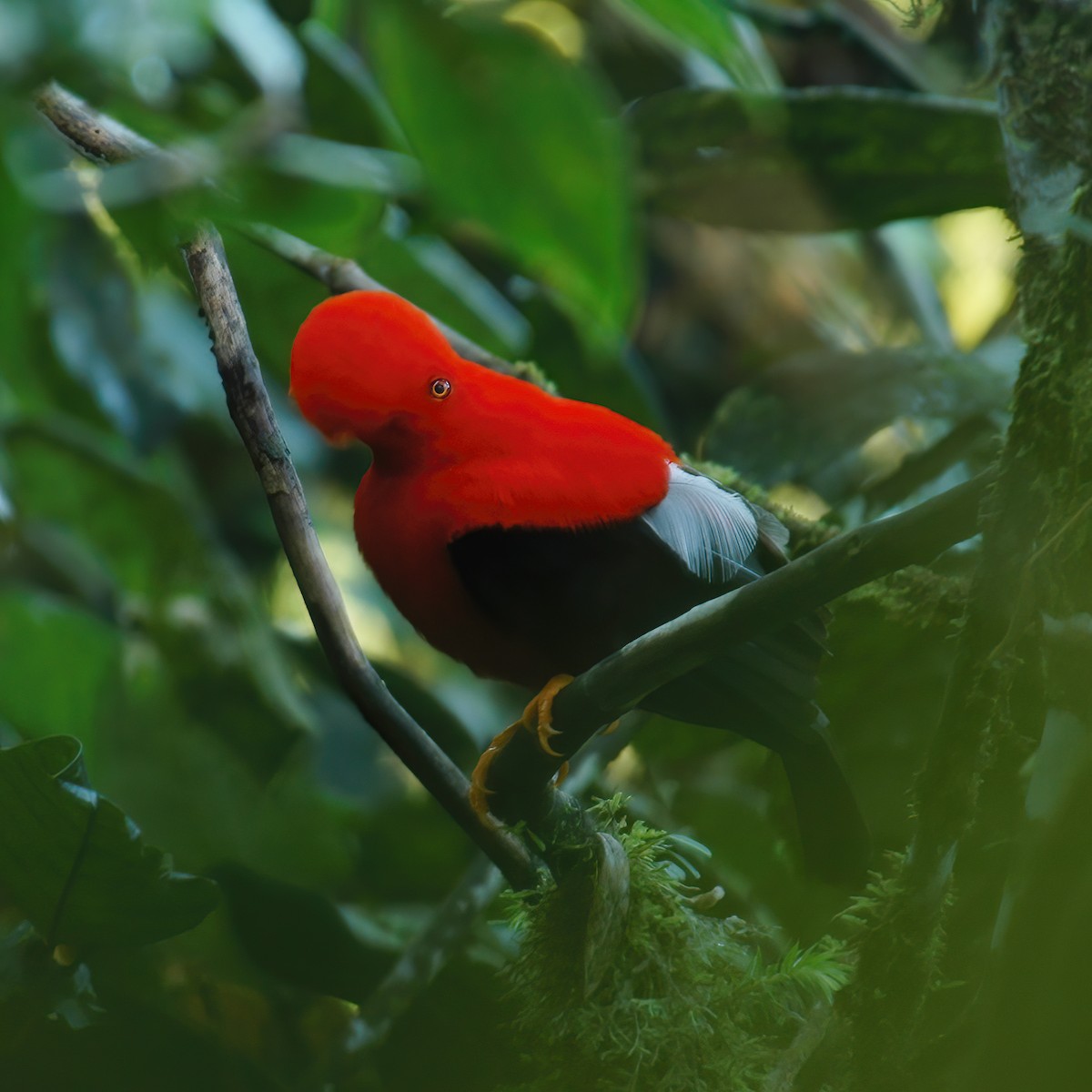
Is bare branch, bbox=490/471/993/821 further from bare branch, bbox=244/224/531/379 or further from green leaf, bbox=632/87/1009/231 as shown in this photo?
green leaf, bbox=632/87/1009/231

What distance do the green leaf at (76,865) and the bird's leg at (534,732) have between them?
22 cm

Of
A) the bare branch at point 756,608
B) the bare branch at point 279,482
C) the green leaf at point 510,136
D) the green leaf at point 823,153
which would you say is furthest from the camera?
the green leaf at point 823,153

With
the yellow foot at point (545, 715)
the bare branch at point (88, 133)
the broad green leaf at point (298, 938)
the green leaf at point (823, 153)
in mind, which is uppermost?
the green leaf at point (823, 153)

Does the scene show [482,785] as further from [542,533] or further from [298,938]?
[298,938]

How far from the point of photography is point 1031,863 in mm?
715

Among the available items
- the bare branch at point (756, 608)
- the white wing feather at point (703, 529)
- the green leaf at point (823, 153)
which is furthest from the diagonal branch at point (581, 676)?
the green leaf at point (823, 153)

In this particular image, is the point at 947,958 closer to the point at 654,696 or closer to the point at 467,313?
the point at 654,696

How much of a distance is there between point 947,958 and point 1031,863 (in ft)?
0.41

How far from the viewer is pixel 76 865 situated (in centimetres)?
92

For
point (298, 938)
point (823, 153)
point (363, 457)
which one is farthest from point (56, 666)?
A: point (823, 153)

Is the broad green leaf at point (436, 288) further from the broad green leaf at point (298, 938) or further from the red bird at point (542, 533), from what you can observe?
the broad green leaf at point (298, 938)

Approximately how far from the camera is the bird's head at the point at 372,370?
0.89 meters

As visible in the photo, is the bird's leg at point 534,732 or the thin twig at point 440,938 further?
the thin twig at point 440,938

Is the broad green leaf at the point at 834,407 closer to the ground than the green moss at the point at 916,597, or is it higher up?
higher up
